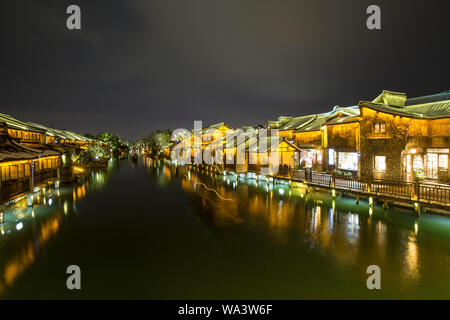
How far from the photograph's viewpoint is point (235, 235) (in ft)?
45.6

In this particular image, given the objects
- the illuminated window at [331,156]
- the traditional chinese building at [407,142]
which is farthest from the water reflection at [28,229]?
the illuminated window at [331,156]

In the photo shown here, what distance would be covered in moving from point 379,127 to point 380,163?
319cm

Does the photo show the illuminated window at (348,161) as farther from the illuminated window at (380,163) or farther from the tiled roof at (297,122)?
the tiled roof at (297,122)

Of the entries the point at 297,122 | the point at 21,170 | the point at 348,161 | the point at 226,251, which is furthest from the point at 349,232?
the point at 21,170

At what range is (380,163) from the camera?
766 inches

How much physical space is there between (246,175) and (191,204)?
1460 cm

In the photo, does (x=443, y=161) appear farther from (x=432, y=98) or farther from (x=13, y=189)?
(x=13, y=189)

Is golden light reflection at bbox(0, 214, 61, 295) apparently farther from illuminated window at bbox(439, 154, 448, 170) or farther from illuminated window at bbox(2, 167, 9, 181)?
illuminated window at bbox(439, 154, 448, 170)

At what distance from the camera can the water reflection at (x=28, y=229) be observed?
34.0 feet

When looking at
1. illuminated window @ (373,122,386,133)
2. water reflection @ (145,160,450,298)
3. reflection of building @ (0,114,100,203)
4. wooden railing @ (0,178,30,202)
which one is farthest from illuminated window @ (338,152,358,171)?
wooden railing @ (0,178,30,202)

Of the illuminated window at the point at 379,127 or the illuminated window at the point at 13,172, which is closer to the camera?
the illuminated window at the point at 379,127

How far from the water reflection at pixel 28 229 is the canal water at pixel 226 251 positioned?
7 cm
